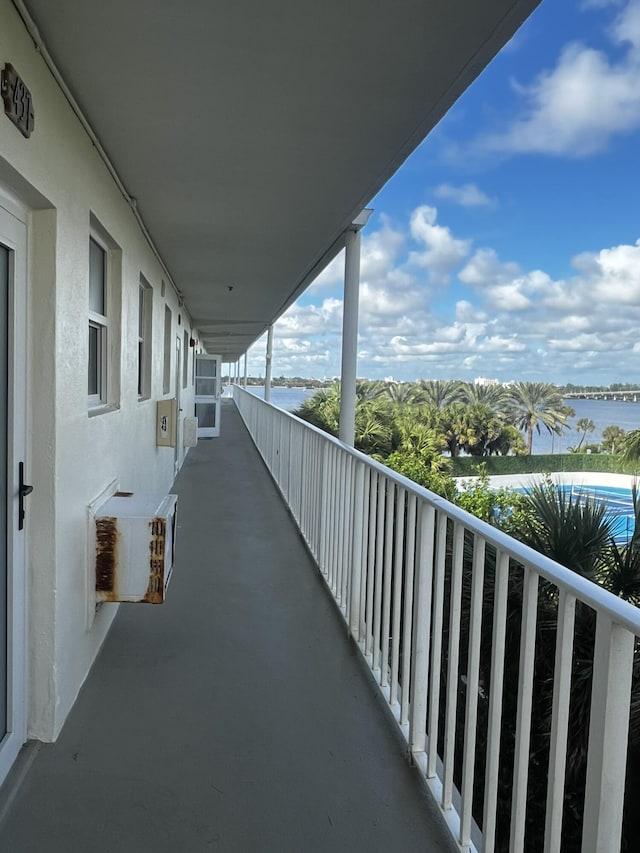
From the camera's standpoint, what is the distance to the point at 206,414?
1252 cm

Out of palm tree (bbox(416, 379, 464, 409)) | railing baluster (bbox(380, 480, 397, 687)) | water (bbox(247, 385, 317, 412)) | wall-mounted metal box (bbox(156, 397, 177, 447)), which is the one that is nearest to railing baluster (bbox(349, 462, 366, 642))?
railing baluster (bbox(380, 480, 397, 687))

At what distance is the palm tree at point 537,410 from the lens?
2058 cm

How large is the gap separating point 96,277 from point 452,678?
2.41 meters

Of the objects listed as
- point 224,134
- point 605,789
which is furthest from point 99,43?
point 605,789

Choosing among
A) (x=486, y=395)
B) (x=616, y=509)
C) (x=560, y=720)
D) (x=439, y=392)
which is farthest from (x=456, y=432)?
(x=560, y=720)

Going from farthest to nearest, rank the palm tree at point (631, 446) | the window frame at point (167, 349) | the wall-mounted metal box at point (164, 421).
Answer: the palm tree at point (631, 446), the window frame at point (167, 349), the wall-mounted metal box at point (164, 421)

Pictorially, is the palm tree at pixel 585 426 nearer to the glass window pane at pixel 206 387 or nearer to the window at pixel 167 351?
the glass window pane at pixel 206 387

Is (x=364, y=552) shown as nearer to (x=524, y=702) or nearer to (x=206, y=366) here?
(x=524, y=702)

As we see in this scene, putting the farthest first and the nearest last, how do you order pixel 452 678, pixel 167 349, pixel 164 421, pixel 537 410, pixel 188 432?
1. pixel 537 410
2. pixel 188 432
3. pixel 167 349
4. pixel 164 421
5. pixel 452 678

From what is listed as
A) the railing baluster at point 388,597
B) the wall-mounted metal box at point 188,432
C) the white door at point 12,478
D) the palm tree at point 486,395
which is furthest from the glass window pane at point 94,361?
the palm tree at point 486,395

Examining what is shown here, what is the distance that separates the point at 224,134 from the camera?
2486mm

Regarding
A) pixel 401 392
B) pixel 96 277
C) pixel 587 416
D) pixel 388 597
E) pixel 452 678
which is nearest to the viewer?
pixel 452 678

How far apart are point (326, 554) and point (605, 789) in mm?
2826

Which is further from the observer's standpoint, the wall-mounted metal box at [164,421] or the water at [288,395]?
the water at [288,395]
